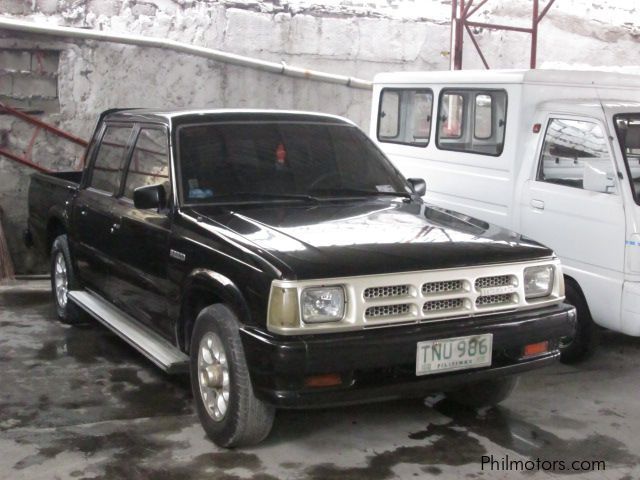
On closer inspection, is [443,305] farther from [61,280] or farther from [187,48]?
[187,48]

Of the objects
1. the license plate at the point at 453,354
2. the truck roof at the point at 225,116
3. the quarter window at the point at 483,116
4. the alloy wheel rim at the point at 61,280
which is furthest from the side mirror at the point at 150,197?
the quarter window at the point at 483,116

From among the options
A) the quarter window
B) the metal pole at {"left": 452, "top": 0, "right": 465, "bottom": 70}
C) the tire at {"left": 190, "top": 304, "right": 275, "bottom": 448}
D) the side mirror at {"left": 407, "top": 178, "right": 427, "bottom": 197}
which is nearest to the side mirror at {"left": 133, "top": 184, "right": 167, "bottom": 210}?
the tire at {"left": 190, "top": 304, "right": 275, "bottom": 448}

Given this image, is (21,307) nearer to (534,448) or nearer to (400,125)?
(400,125)

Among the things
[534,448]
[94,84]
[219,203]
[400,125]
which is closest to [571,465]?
[534,448]

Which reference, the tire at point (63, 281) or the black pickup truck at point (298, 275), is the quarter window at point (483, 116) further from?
the tire at point (63, 281)

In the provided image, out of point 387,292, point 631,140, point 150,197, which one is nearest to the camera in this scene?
point 387,292

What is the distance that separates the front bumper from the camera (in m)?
3.70

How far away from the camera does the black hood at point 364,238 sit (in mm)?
3859

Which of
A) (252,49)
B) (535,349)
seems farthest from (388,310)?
(252,49)

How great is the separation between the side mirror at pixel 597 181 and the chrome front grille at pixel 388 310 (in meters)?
2.18

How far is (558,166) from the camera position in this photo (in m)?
5.99

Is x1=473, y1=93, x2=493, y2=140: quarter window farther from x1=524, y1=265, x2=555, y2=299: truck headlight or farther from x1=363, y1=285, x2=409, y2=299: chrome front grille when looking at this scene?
x1=363, y1=285, x2=409, y2=299: chrome front grille

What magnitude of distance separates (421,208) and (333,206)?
56 cm

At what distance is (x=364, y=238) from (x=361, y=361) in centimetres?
66
